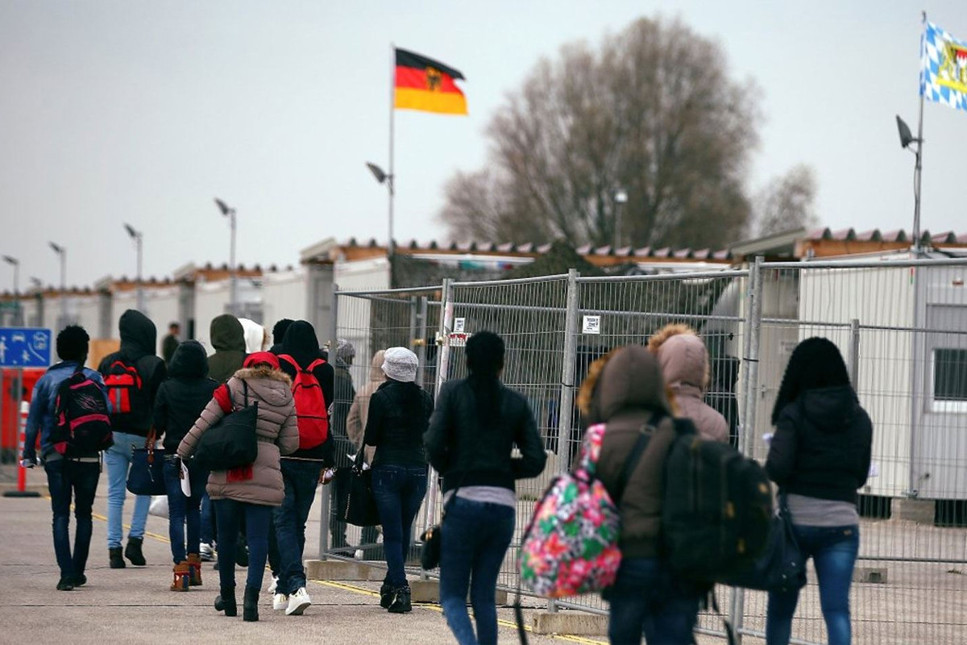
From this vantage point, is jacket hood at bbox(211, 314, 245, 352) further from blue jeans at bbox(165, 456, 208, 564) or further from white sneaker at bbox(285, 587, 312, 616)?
white sneaker at bbox(285, 587, 312, 616)

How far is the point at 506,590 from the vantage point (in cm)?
1120

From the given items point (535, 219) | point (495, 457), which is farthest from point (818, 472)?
point (535, 219)

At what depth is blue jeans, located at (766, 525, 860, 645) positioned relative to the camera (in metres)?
7.62

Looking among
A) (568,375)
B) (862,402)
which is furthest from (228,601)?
(862,402)

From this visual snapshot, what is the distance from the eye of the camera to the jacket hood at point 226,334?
13.0 metres

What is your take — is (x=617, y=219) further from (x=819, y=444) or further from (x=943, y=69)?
(x=819, y=444)

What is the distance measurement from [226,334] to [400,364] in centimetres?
313

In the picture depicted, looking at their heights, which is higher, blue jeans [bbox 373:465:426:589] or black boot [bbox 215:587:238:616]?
blue jeans [bbox 373:465:426:589]

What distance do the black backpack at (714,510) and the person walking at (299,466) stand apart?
5.03 meters

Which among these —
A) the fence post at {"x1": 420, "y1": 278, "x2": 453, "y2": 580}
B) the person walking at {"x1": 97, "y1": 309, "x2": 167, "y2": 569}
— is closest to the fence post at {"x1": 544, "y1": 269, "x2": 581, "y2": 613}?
the fence post at {"x1": 420, "y1": 278, "x2": 453, "y2": 580}

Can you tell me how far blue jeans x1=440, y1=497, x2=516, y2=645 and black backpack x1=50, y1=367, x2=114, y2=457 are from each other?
446cm

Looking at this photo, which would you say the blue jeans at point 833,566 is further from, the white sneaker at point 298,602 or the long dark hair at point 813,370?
the white sneaker at point 298,602

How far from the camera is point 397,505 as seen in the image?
10.6 meters

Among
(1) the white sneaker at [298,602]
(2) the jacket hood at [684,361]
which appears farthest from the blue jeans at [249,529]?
(2) the jacket hood at [684,361]
